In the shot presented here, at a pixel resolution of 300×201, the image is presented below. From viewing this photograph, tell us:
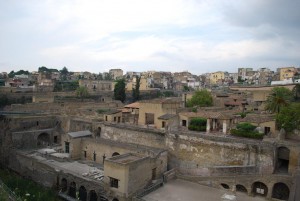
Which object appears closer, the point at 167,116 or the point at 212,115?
the point at 212,115

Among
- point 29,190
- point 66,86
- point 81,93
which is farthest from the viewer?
point 66,86

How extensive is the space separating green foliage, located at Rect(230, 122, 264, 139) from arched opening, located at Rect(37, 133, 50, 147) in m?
22.9

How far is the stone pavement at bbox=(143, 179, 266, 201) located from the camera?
2119 cm

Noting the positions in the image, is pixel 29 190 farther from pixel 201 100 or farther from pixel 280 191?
pixel 201 100

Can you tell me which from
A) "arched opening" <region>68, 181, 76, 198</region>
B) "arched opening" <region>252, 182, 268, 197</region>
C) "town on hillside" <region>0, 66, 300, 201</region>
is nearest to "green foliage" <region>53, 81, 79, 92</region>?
"town on hillside" <region>0, 66, 300, 201</region>

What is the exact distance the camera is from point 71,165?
28.6 meters

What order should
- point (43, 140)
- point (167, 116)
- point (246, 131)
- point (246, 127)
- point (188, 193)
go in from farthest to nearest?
point (43, 140), point (167, 116), point (246, 127), point (246, 131), point (188, 193)

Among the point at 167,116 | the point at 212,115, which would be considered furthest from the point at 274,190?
the point at 167,116

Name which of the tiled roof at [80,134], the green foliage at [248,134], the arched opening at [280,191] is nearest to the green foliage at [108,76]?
the tiled roof at [80,134]

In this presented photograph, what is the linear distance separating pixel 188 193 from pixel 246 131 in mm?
8018

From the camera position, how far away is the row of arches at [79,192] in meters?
24.1

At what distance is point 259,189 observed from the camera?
22375 millimetres

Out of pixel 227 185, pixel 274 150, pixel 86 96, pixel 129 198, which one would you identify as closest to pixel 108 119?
pixel 129 198

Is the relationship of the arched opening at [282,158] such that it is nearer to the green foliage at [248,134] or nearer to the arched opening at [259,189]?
the arched opening at [259,189]
